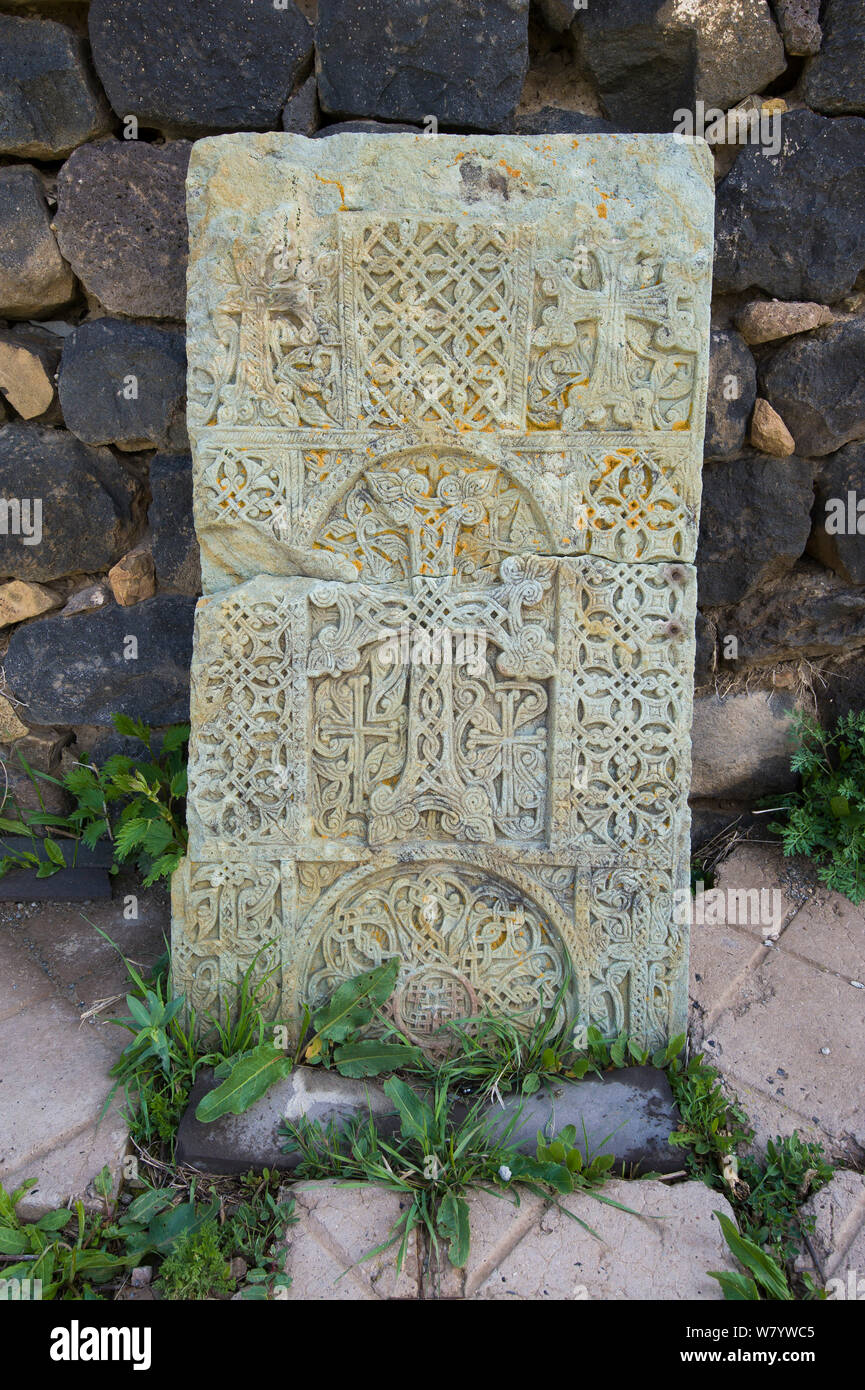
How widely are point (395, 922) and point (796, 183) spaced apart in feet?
7.98

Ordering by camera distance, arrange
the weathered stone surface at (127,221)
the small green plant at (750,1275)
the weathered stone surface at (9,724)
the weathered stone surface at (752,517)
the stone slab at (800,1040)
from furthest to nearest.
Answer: the weathered stone surface at (9,724) → the weathered stone surface at (752,517) → the weathered stone surface at (127,221) → the stone slab at (800,1040) → the small green plant at (750,1275)

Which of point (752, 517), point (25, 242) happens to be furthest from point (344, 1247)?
point (25, 242)

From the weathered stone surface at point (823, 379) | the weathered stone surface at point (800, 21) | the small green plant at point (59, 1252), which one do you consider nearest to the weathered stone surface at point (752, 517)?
the weathered stone surface at point (823, 379)

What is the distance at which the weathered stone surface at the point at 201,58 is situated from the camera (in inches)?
96.4

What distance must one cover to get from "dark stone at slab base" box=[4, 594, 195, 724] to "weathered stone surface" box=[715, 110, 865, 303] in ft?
6.60

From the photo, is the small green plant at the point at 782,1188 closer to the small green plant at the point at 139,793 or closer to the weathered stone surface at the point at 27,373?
the small green plant at the point at 139,793

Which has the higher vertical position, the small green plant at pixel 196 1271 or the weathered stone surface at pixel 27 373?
the weathered stone surface at pixel 27 373

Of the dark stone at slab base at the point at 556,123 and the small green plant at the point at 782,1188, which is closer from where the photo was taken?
the small green plant at the point at 782,1188

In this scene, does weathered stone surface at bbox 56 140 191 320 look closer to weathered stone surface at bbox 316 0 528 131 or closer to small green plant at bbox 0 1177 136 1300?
weathered stone surface at bbox 316 0 528 131

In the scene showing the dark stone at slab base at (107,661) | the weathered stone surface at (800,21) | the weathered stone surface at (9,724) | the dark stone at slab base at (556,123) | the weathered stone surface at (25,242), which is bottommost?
the weathered stone surface at (9,724)

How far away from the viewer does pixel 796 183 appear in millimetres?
2617

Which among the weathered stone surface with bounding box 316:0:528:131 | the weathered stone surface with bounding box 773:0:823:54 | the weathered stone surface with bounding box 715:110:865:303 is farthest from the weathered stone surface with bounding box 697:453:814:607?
the weathered stone surface with bounding box 316:0:528:131

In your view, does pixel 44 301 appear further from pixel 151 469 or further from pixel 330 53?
pixel 330 53
